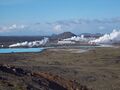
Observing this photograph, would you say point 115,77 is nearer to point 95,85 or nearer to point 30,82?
point 95,85

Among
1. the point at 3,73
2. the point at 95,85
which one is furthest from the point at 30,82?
the point at 95,85

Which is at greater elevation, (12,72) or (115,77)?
(12,72)

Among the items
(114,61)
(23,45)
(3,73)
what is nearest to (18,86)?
(3,73)

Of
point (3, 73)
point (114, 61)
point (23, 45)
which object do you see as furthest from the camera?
point (23, 45)

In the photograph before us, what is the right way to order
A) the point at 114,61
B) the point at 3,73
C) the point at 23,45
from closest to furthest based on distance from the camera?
the point at 3,73, the point at 114,61, the point at 23,45

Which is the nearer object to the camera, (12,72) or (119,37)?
(12,72)

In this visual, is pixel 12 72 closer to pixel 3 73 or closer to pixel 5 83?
pixel 3 73

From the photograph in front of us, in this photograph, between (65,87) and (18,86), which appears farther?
(65,87)

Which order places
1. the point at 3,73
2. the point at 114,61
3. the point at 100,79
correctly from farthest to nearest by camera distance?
the point at 114,61
the point at 100,79
the point at 3,73

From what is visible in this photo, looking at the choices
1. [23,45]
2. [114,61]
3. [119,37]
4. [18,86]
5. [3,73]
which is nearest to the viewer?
[18,86]
